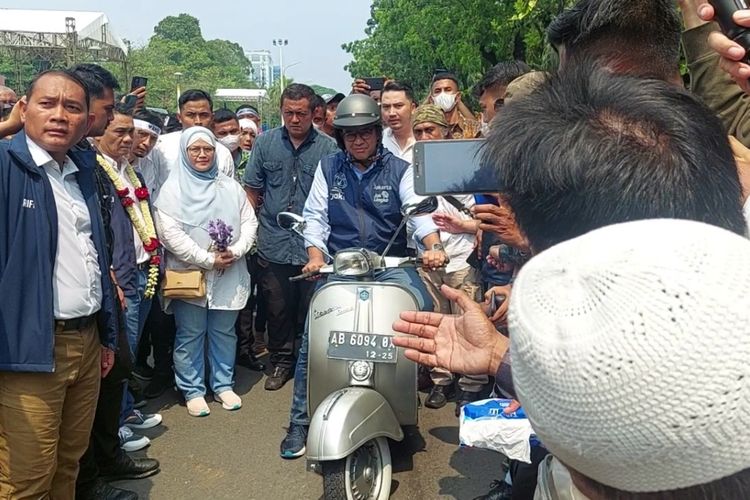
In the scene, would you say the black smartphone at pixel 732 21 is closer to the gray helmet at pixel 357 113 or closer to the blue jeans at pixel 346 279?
the blue jeans at pixel 346 279

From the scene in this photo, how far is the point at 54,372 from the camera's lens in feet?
7.75

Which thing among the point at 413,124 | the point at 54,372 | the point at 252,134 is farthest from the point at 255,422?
the point at 252,134

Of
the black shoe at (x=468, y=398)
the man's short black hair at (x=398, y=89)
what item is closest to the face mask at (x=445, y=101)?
the man's short black hair at (x=398, y=89)

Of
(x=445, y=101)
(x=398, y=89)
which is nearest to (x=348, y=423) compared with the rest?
(x=398, y=89)

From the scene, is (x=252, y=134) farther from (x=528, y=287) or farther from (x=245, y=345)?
(x=528, y=287)

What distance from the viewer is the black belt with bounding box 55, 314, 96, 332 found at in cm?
243

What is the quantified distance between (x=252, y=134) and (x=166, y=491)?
503 cm

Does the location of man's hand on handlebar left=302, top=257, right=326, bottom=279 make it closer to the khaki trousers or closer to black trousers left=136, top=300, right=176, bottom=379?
Answer: the khaki trousers

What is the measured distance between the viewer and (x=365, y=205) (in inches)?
139

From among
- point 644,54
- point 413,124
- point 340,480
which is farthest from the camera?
point 413,124

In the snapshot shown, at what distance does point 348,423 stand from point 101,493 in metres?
1.21

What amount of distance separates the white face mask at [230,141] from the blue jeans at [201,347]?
2.10 meters

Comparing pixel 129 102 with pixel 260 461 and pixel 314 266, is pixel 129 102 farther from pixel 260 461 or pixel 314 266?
pixel 260 461

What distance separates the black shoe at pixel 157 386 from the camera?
14.2ft
